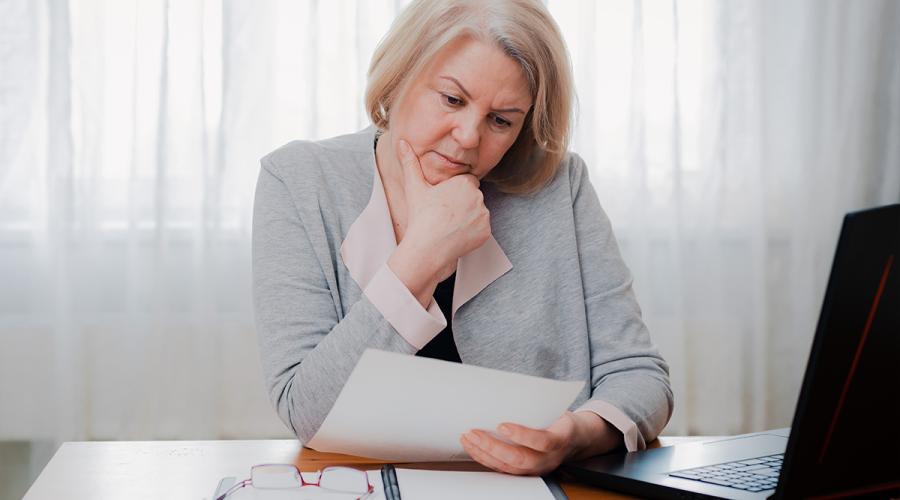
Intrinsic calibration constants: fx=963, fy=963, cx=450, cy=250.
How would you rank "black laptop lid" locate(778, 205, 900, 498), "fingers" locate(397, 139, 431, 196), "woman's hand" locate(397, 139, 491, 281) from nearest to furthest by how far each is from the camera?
"black laptop lid" locate(778, 205, 900, 498), "woman's hand" locate(397, 139, 491, 281), "fingers" locate(397, 139, 431, 196)

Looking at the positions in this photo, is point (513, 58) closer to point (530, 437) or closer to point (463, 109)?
point (463, 109)

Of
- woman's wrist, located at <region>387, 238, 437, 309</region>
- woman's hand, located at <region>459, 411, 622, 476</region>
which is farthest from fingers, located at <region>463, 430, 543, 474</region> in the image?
woman's wrist, located at <region>387, 238, 437, 309</region>

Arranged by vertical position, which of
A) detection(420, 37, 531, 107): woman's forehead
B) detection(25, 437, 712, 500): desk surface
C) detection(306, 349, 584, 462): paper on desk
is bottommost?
detection(25, 437, 712, 500): desk surface

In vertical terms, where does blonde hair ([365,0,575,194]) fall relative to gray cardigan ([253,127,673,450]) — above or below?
above

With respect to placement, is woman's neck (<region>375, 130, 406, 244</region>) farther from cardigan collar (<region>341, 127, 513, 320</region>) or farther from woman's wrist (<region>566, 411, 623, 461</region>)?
woman's wrist (<region>566, 411, 623, 461</region>)

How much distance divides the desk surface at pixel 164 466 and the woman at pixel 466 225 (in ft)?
0.24

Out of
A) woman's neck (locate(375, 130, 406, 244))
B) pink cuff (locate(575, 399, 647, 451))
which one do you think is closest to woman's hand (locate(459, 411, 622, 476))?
pink cuff (locate(575, 399, 647, 451))

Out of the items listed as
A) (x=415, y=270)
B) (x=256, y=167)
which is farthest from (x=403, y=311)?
(x=256, y=167)

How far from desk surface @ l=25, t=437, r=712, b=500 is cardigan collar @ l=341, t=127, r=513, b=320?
28 centimetres

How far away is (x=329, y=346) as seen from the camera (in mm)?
1139

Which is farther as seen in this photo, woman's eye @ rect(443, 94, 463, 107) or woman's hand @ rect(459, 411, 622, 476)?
woman's eye @ rect(443, 94, 463, 107)

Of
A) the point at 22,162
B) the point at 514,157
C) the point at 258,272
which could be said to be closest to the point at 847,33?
the point at 514,157

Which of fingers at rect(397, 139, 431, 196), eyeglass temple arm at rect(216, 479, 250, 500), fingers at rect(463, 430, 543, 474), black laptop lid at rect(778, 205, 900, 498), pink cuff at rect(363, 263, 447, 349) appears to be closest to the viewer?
black laptop lid at rect(778, 205, 900, 498)

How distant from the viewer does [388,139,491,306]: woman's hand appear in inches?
46.9
